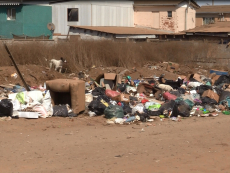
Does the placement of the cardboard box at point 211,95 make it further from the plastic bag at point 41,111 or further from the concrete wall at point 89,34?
the concrete wall at point 89,34

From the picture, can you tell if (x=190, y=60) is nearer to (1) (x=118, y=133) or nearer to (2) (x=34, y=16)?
(1) (x=118, y=133)

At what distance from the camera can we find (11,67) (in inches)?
595

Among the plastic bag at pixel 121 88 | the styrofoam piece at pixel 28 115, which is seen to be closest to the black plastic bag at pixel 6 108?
the styrofoam piece at pixel 28 115

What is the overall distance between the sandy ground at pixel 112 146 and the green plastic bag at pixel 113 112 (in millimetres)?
203

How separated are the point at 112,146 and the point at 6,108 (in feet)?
10.8

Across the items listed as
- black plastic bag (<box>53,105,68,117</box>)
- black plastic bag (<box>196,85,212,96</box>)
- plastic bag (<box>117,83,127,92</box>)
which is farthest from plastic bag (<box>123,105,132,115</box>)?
black plastic bag (<box>196,85,212,96</box>)

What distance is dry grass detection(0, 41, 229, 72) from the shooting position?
17281mm

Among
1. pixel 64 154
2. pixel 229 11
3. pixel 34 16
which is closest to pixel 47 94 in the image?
pixel 64 154

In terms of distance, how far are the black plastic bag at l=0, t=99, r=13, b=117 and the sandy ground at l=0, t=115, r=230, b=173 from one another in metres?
0.34

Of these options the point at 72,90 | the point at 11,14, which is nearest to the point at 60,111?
the point at 72,90

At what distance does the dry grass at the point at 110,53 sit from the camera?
56.7 feet

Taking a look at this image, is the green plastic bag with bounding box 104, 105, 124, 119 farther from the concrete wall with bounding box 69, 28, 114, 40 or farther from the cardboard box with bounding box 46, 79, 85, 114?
the concrete wall with bounding box 69, 28, 114, 40

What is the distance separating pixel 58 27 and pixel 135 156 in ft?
91.1

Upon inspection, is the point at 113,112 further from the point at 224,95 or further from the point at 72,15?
the point at 72,15
